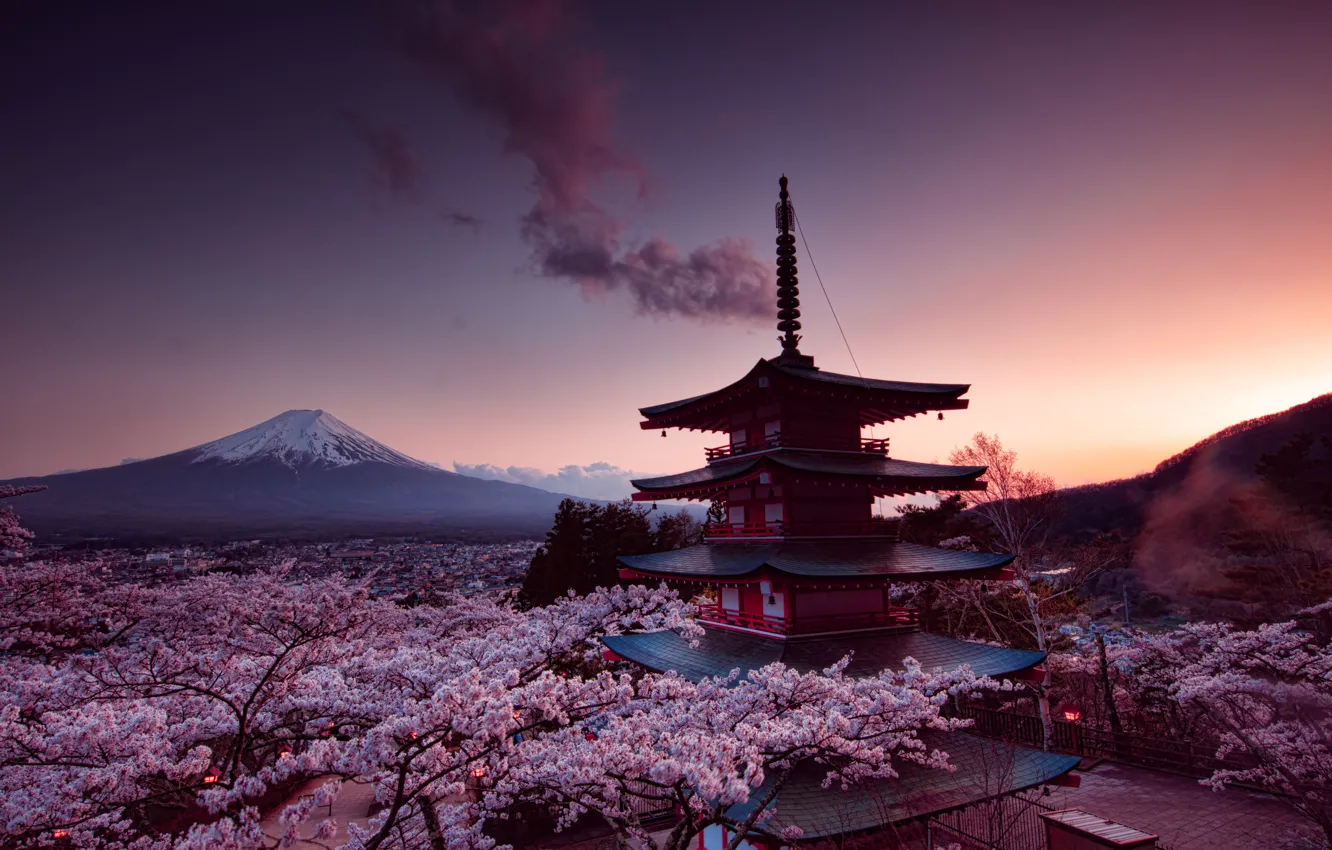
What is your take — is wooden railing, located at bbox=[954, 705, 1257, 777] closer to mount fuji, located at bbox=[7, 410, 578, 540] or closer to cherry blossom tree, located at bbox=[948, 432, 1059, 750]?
cherry blossom tree, located at bbox=[948, 432, 1059, 750]

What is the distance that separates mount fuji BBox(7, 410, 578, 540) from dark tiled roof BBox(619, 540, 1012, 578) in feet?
270

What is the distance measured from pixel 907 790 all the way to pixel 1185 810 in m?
9.16

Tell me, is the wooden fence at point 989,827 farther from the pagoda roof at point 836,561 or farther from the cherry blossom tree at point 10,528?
the cherry blossom tree at point 10,528

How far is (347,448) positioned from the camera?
138 m

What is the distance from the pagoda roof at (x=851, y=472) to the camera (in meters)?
14.1

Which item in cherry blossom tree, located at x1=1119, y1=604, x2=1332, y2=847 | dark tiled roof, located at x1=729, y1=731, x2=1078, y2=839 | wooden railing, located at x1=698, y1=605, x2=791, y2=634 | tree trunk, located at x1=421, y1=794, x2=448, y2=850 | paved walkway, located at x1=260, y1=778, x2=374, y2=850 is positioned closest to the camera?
tree trunk, located at x1=421, y1=794, x2=448, y2=850

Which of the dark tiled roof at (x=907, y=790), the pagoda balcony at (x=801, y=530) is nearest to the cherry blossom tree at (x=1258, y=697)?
the dark tiled roof at (x=907, y=790)

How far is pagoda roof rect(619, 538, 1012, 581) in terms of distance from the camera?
43.2ft

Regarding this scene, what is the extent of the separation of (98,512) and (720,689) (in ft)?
424

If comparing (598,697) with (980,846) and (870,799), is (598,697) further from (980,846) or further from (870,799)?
(980,846)

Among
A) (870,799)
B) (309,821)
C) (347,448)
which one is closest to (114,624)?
(309,821)

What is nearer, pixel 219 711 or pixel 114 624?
pixel 219 711

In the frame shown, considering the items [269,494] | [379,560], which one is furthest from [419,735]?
[269,494]

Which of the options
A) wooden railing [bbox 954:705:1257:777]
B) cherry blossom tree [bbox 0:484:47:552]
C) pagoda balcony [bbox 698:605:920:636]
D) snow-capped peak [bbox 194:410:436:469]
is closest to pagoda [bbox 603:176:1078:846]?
pagoda balcony [bbox 698:605:920:636]
